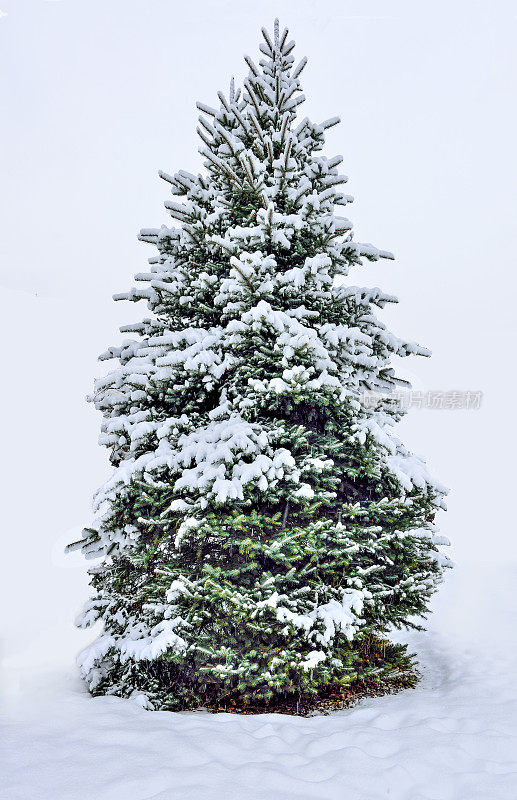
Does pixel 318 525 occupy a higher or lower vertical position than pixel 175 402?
lower

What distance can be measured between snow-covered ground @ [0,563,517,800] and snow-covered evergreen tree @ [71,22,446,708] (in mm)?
423

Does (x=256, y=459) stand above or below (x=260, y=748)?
above

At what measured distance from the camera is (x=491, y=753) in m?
3.46

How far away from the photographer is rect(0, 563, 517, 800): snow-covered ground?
2.85m

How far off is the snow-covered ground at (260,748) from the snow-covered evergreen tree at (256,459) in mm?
423

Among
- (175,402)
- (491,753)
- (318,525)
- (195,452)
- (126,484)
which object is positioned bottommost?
(491,753)

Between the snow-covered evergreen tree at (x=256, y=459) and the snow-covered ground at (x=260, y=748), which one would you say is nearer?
the snow-covered ground at (x=260, y=748)

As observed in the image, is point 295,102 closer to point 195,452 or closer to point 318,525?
point 195,452

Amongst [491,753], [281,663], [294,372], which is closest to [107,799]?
[281,663]

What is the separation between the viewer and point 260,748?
350cm

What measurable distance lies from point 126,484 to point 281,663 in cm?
215

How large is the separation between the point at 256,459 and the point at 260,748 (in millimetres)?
2215

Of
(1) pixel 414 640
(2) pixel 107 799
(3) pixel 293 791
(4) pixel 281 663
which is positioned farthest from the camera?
(1) pixel 414 640

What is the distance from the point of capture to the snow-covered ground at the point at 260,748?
9.35 feet
